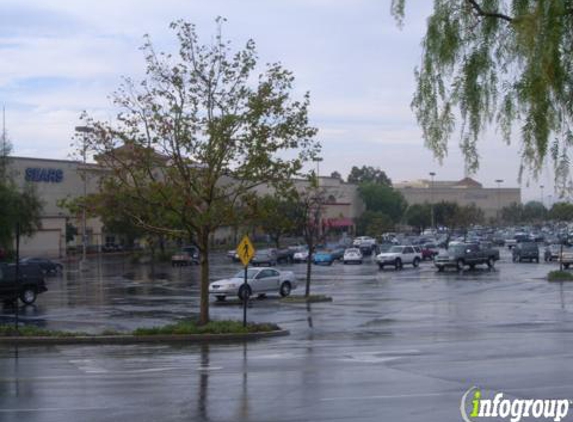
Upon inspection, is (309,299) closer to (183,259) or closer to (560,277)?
(560,277)

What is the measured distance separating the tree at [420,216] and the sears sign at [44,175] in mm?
70226

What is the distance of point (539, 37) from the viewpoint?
354 inches

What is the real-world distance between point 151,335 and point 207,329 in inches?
64.7

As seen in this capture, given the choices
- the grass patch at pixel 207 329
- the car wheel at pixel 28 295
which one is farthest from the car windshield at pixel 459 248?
the grass patch at pixel 207 329

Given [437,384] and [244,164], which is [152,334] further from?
[437,384]

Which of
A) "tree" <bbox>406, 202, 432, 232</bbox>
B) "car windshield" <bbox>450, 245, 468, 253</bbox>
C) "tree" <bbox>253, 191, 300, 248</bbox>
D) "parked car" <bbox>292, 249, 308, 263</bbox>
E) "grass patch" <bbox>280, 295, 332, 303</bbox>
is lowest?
→ "grass patch" <bbox>280, 295, 332, 303</bbox>

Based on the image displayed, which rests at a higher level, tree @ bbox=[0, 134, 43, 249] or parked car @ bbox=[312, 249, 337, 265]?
tree @ bbox=[0, 134, 43, 249]

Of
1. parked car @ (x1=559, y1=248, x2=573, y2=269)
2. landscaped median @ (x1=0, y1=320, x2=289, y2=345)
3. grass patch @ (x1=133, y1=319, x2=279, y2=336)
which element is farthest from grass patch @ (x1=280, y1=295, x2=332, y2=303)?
parked car @ (x1=559, y1=248, x2=573, y2=269)

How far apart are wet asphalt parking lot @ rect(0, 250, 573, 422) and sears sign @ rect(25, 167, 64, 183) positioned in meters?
53.7

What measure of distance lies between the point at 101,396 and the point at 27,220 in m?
49.3

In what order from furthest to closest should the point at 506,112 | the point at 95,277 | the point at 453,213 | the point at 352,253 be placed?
the point at 453,213, the point at 352,253, the point at 95,277, the point at 506,112

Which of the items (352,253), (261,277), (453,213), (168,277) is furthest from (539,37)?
(453,213)

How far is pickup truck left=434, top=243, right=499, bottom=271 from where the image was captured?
6106 centimetres

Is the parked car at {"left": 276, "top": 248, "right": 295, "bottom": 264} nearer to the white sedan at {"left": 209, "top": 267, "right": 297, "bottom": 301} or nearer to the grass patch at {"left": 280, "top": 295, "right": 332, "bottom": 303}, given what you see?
the white sedan at {"left": 209, "top": 267, "right": 297, "bottom": 301}
